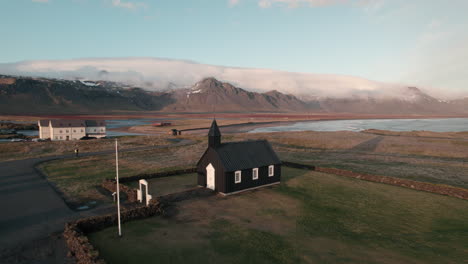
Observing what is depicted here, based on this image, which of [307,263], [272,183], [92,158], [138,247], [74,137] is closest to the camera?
[307,263]

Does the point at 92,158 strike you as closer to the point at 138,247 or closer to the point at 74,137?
the point at 138,247

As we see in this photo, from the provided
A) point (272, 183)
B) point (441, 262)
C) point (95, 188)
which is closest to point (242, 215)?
point (272, 183)

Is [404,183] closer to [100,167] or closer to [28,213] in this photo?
[28,213]

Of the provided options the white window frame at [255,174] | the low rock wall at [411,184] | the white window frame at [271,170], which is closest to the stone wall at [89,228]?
the white window frame at [255,174]

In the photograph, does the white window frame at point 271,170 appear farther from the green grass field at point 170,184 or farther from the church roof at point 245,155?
the green grass field at point 170,184

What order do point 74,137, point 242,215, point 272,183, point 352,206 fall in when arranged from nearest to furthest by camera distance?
point 242,215 < point 352,206 < point 272,183 < point 74,137
